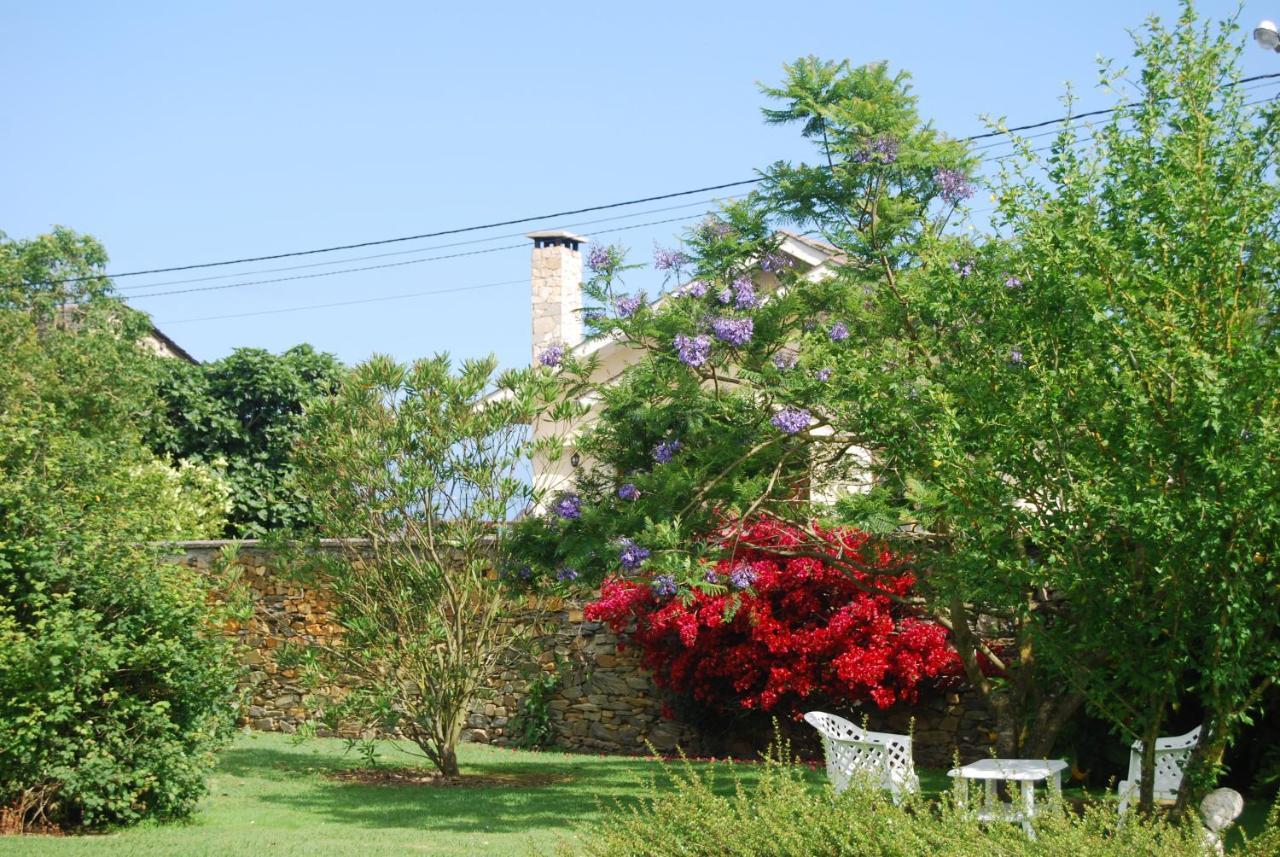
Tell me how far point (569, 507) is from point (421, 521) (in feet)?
8.29

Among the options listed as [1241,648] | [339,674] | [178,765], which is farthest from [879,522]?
[339,674]

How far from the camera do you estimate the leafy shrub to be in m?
5.15

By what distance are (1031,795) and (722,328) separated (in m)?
3.70

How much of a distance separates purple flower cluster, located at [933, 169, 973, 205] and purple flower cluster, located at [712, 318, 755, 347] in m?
1.81

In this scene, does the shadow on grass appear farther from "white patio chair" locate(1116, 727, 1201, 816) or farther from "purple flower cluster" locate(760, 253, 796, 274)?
"purple flower cluster" locate(760, 253, 796, 274)

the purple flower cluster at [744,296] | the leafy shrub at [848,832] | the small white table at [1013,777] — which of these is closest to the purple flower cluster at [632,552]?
the purple flower cluster at [744,296]

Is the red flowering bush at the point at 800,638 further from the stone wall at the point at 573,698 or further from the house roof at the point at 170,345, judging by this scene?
the house roof at the point at 170,345

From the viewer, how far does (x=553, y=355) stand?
10664mm

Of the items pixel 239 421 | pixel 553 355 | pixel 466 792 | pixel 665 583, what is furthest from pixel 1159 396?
pixel 239 421

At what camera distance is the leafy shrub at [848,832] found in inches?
203

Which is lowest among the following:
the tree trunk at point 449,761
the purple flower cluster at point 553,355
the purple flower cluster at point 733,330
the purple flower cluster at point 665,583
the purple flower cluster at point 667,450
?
the tree trunk at point 449,761

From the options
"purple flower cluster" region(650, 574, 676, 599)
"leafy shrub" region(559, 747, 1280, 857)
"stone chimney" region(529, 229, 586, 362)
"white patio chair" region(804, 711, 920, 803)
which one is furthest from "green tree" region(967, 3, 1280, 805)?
"stone chimney" region(529, 229, 586, 362)

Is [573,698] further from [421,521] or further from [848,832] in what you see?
[848,832]

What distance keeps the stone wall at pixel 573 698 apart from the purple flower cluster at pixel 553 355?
3523 millimetres
